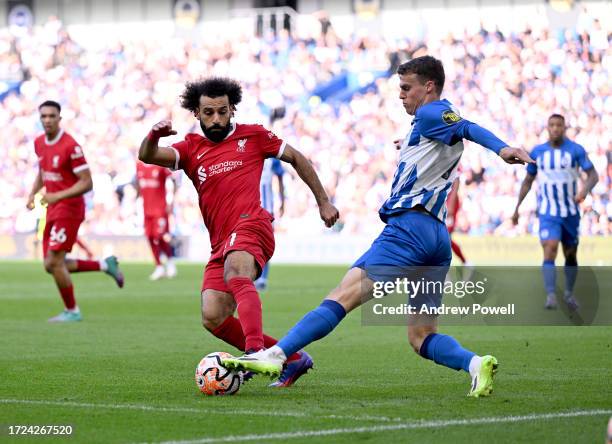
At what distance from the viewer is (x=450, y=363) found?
25.0ft

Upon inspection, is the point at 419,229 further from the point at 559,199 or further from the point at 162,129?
the point at 559,199

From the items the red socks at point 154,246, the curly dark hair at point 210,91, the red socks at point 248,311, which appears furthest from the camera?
the red socks at point 154,246

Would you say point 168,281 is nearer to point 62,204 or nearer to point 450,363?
point 62,204

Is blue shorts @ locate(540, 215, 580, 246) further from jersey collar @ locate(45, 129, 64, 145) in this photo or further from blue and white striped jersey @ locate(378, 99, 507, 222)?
blue and white striped jersey @ locate(378, 99, 507, 222)

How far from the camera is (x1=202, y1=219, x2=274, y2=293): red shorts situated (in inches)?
327

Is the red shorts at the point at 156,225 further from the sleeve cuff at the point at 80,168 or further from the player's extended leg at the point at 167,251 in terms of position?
the sleeve cuff at the point at 80,168

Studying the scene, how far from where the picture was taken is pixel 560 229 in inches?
608

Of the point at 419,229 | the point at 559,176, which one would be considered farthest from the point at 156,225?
the point at 419,229

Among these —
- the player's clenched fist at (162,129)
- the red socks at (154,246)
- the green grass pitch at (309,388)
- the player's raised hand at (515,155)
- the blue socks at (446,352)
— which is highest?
the player's clenched fist at (162,129)

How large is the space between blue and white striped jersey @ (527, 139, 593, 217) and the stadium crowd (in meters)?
12.4

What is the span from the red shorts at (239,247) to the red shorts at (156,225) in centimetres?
1560

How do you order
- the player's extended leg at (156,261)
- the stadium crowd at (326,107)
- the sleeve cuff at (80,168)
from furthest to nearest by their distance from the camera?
the stadium crowd at (326,107), the player's extended leg at (156,261), the sleeve cuff at (80,168)

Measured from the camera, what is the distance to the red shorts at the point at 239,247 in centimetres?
830

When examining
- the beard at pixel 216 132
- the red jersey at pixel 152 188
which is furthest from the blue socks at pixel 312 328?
the red jersey at pixel 152 188
